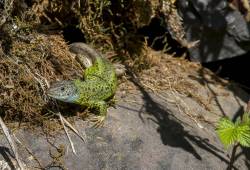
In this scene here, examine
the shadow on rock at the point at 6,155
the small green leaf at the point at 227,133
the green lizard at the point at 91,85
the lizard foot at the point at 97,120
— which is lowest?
the shadow on rock at the point at 6,155

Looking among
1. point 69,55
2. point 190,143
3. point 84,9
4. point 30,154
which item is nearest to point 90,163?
point 30,154

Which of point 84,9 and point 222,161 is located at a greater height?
point 84,9

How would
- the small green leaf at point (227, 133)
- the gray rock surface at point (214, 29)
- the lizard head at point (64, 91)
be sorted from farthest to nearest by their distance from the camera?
the gray rock surface at point (214, 29)
the lizard head at point (64, 91)
the small green leaf at point (227, 133)

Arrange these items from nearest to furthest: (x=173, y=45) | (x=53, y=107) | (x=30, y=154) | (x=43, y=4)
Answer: (x=30, y=154) < (x=53, y=107) < (x=43, y=4) < (x=173, y=45)

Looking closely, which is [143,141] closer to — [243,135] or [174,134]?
[174,134]

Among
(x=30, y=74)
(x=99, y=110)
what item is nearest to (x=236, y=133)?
(x=99, y=110)

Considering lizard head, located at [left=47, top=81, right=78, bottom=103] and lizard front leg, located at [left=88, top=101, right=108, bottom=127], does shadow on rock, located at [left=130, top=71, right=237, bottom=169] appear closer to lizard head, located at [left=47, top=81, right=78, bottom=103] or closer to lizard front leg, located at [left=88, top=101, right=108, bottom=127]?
lizard front leg, located at [left=88, top=101, right=108, bottom=127]

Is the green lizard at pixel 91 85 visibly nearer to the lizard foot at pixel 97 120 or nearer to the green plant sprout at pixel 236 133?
the lizard foot at pixel 97 120

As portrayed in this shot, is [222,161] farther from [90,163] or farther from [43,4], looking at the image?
[43,4]

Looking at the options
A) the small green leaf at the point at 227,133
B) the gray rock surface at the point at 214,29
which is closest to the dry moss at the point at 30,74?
the gray rock surface at the point at 214,29
